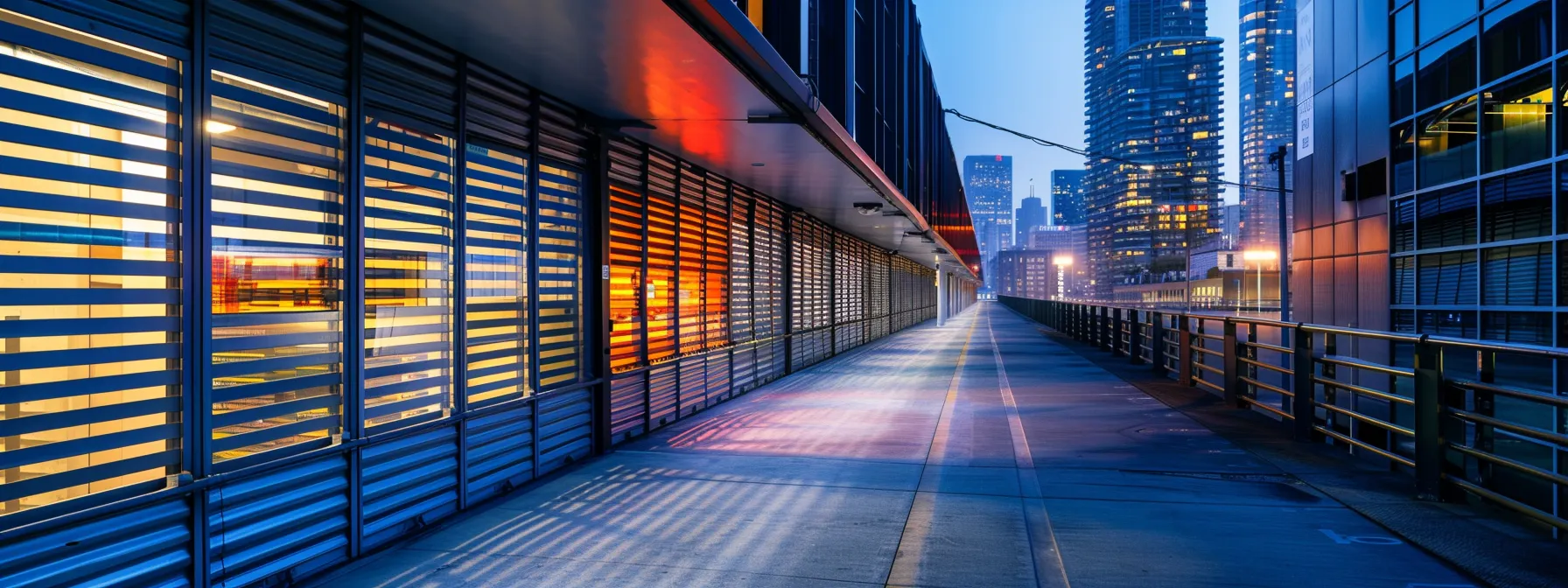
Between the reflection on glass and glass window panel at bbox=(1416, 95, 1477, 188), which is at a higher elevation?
glass window panel at bbox=(1416, 95, 1477, 188)

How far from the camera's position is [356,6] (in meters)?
4.76

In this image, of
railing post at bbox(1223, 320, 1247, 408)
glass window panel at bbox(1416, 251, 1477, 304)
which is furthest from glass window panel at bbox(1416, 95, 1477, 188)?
railing post at bbox(1223, 320, 1247, 408)

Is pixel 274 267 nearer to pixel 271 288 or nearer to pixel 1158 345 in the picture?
pixel 271 288

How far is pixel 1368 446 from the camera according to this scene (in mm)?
6590

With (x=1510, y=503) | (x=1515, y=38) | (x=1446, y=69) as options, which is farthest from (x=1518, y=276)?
(x=1510, y=503)

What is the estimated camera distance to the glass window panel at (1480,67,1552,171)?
7.95 metres

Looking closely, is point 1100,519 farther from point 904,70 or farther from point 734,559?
point 904,70

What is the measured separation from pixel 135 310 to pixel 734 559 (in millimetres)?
3021

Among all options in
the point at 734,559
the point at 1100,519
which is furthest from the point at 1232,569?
the point at 734,559

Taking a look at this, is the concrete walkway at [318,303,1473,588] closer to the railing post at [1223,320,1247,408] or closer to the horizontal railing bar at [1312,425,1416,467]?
the horizontal railing bar at [1312,425,1416,467]

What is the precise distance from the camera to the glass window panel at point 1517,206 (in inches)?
313

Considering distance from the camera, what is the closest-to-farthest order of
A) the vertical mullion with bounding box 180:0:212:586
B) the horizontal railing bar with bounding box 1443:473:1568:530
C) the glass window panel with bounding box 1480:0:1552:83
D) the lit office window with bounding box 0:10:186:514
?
the lit office window with bounding box 0:10:186:514
the vertical mullion with bounding box 180:0:212:586
the horizontal railing bar with bounding box 1443:473:1568:530
the glass window panel with bounding box 1480:0:1552:83

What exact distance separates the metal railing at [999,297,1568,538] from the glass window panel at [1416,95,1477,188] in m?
2.03

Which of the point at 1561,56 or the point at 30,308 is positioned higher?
the point at 1561,56
